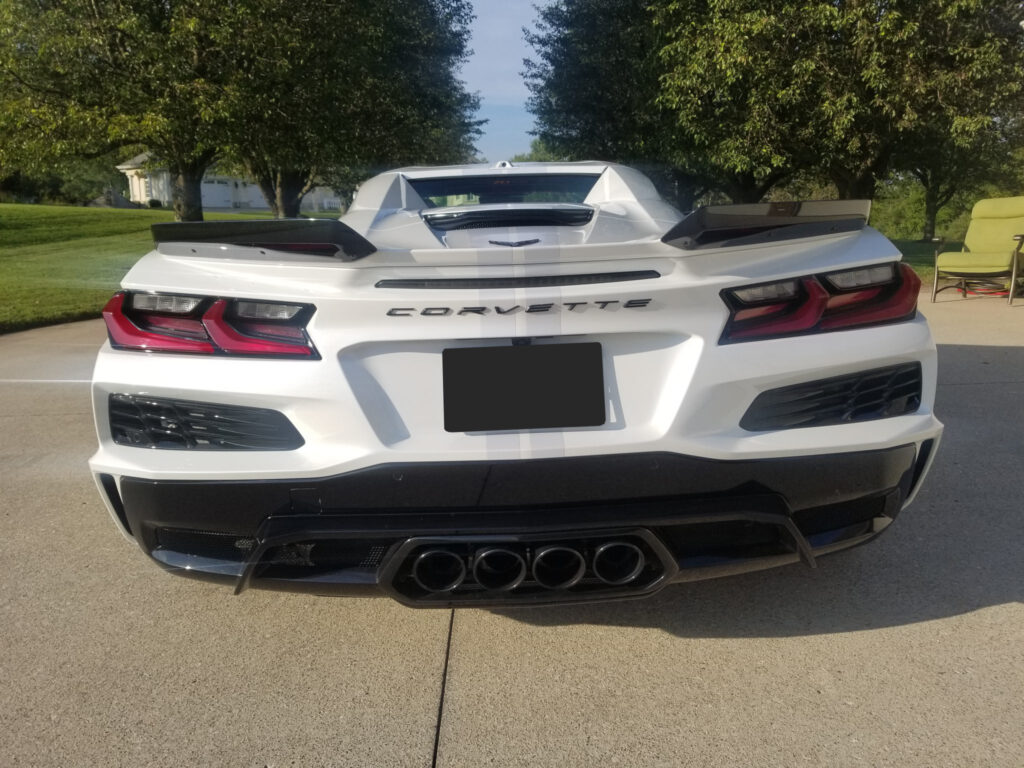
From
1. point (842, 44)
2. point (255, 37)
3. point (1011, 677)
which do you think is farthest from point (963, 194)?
point (1011, 677)

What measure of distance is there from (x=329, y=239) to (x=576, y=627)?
138cm

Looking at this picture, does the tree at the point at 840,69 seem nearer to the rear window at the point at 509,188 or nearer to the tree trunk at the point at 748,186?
the tree trunk at the point at 748,186

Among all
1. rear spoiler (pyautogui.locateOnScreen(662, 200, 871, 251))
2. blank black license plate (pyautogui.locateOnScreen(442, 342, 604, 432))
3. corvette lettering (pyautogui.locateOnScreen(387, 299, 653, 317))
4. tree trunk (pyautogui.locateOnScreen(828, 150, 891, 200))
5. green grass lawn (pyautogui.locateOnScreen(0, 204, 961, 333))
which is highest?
rear spoiler (pyautogui.locateOnScreen(662, 200, 871, 251))

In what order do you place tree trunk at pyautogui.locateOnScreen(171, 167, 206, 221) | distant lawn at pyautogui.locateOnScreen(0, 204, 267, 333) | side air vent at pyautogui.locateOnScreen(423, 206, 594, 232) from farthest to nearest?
tree trunk at pyautogui.locateOnScreen(171, 167, 206, 221), distant lawn at pyautogui.locateOnScreen(0, 204, 267, 333), side air vent at pyautogui.locateOnScreen(423, 206, 594, 232)

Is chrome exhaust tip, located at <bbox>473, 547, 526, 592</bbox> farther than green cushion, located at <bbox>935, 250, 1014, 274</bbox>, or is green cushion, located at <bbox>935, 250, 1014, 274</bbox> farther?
green cushion, located at <bbox>935, 250, 1014, 274</bbox>

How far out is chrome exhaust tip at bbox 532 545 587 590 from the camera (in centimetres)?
203

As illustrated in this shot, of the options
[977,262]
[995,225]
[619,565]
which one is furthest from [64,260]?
[619,565]

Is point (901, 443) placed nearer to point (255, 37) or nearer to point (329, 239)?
point (329, 239)

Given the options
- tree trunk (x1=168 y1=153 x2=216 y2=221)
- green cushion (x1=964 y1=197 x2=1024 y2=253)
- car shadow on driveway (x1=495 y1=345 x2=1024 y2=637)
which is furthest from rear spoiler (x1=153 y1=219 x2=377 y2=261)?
tree trunk (x1=168 y1=153 x2=216 y2=221)

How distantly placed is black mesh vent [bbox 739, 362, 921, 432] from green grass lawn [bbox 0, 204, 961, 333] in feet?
32.4

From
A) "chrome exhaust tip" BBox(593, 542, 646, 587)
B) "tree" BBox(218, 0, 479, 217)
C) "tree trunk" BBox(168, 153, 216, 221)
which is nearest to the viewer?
"chrome exhaust tip" BBox(593, 542, 646, 587)

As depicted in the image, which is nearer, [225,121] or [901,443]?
[901,443]

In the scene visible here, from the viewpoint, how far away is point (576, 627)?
8.25 feet

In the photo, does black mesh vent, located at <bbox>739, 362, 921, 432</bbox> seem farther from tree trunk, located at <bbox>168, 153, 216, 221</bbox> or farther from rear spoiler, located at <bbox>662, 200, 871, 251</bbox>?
tree trunk, located at <bbox>168, 153, 216, 221</bbox>
